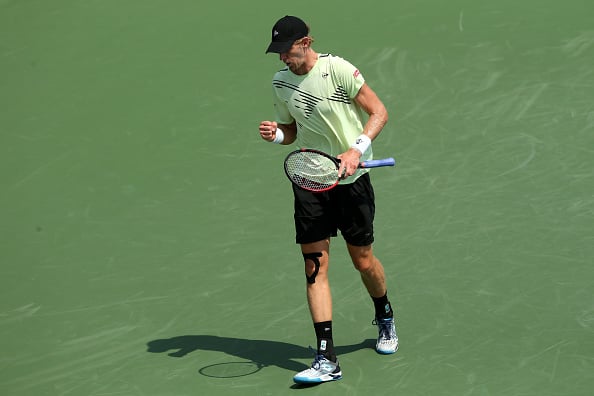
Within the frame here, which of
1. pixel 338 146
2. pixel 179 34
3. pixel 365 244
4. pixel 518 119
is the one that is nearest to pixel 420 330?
pixel 365 244

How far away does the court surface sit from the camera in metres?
7.61

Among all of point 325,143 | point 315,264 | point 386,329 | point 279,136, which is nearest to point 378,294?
point 386,329

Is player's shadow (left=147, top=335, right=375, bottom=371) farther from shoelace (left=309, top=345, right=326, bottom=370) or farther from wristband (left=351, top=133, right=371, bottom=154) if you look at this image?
wristband (left=351, top=133, right=371, bottom=154)

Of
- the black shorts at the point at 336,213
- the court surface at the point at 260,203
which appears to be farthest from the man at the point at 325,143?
the court surface at the point at 260,203

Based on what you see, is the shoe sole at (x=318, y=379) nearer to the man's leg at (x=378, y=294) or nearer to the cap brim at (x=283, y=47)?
the man's leg at (x=378, y=294)

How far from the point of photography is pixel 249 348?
25.8ft

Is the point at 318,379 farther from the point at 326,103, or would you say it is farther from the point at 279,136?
the point at 326,103

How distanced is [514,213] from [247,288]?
7.70ft

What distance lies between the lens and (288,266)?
9.01 meters

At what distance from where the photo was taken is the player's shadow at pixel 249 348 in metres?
7.66

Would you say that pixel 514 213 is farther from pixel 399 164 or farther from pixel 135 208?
pixel 135 208

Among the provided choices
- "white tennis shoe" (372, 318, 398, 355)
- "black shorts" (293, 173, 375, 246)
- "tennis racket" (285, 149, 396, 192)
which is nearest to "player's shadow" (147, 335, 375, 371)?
"white tennis shoe" (372, 318, 398, 355)

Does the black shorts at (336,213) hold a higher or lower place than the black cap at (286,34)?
lower

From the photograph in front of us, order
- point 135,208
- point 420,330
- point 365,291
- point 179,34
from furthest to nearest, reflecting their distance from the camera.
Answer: point 179,34 → point 135,208 → point 365,291 → point 420,330
